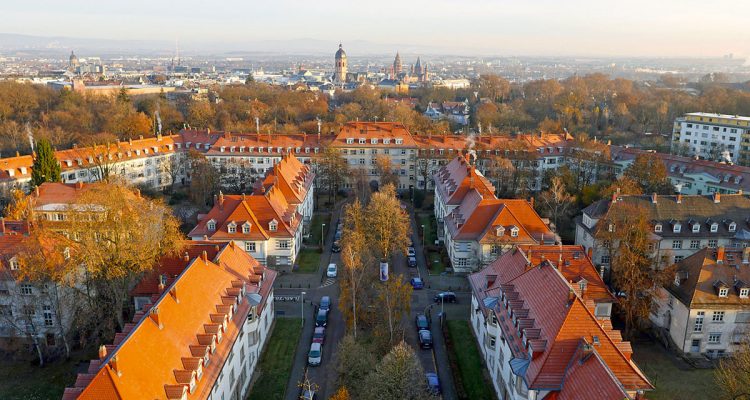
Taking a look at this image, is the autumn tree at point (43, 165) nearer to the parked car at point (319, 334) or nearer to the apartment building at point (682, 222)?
the parked car at point (319, 334)

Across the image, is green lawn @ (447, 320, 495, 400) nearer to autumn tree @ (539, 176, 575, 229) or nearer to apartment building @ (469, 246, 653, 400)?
apartment building @ (469, 246, 653, 400)

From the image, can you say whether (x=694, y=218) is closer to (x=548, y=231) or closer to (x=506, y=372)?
(x=548, y=231)

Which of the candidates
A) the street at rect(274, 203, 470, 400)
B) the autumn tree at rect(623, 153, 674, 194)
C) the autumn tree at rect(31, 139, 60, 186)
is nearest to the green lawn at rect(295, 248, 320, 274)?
the street at rect(274, 203, 470, 400)

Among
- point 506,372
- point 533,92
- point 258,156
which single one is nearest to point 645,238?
point 506,372

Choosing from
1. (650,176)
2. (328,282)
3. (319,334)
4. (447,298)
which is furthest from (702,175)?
(319,334)

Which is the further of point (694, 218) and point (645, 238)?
point (694, 218)

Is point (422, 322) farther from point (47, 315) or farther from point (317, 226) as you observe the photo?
point (317, 226)
